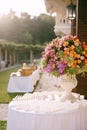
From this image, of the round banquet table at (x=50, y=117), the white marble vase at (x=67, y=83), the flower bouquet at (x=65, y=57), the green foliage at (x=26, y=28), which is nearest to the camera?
the round banquet table at (x=50, y=117)

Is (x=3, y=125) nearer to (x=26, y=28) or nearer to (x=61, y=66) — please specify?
(x=61, y=66)

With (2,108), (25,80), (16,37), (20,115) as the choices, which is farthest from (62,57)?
(16,37)

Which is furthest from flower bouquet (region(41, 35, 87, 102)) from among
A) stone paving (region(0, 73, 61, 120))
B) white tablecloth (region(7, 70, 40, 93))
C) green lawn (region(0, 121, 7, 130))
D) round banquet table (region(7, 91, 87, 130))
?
white tablecloth (region(7, 70, 40, 93))

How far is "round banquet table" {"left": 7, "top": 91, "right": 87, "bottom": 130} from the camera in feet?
10.0

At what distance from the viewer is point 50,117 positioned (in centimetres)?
305

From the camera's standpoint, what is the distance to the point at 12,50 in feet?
89.1

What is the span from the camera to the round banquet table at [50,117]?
3.06m

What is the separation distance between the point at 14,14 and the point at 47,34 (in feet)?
17.5

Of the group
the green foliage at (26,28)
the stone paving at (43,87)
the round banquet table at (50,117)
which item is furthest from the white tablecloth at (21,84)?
the green foliage at (26,28)

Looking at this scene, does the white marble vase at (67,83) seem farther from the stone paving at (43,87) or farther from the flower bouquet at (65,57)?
the stone paving at (43,87)

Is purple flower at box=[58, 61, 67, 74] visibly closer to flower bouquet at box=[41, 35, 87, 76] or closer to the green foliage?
flower bouquet at box=[41, 35, 87, 76]

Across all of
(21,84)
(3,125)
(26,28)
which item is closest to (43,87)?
(21,84)

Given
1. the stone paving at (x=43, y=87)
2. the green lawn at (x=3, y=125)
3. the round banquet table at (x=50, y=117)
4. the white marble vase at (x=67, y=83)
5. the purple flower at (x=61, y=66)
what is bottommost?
the stone paving at (x=43, y=87)

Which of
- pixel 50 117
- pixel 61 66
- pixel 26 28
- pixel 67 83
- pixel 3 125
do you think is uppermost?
pixel 26 28
